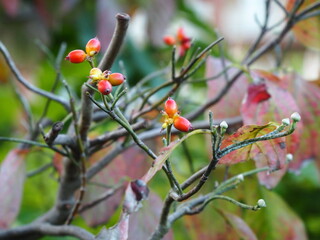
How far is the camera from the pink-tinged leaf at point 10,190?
59 cm

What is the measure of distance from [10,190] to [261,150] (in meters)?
0.31

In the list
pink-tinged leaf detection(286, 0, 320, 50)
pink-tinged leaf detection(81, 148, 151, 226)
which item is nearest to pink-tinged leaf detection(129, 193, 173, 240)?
pink-tinged leaf detection(81, 148, 151, 226)

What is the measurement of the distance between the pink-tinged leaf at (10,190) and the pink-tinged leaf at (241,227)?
240mm

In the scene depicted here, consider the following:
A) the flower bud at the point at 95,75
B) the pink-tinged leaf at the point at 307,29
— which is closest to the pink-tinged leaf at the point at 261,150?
the flower bud at the point at 95,75

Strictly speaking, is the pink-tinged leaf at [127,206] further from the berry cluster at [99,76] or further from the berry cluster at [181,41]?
the berry cluster at [181,41]

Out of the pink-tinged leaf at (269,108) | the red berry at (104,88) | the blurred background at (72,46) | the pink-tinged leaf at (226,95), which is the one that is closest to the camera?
the red berry at (104,88)

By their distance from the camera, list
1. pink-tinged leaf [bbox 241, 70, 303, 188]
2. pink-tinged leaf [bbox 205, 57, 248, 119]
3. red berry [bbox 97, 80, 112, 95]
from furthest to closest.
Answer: pink-tinged leaf [bbox 205, 57, 248, 119] < pink-tinged leaf [bbox 241, 70, 303, 188] < red berry [bbox 97, 80, 112, 95]

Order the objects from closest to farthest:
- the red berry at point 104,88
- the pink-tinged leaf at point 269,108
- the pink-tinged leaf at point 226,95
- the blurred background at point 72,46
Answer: the red berry at point 104,88, the pink-tinged leaf at point 269,108, the pink-tinged leaf at point 226,95, the blurred background at point 72,46

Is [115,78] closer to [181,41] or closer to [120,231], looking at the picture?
[120,231]

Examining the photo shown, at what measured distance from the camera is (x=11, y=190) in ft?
1.95

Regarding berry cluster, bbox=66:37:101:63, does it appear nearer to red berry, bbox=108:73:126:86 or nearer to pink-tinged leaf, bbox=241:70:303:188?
red berry, bbox=108:73:126:86

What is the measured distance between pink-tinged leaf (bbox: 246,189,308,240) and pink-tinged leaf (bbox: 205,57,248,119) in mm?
125

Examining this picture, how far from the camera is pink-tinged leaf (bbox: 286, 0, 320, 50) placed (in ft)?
2.35

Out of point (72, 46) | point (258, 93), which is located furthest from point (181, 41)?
point (72, 46)
